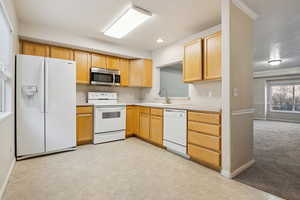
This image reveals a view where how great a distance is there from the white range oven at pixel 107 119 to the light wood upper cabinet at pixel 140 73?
880 mm

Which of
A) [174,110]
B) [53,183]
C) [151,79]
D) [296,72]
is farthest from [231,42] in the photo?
[296,72]

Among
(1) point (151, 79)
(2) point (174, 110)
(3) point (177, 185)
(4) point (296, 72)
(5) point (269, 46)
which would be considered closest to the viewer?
(3) point (177, 185)

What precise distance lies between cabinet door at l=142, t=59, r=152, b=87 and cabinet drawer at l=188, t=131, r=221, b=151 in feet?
7.31

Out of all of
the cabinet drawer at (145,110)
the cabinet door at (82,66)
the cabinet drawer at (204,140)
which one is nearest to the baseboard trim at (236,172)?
the cabinet drawer at (204,140)

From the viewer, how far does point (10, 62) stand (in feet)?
7.39

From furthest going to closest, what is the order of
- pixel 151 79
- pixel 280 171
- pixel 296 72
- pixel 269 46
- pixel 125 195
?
1. pixel 296 72
2. pixel 151 79
3. pixel 269 46
4. pixel 280 171
5. pixel 125 195

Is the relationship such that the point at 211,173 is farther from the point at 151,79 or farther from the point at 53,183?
the point at 151,79

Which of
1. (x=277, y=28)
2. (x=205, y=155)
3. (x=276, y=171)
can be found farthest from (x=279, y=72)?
(x=205, y=155)

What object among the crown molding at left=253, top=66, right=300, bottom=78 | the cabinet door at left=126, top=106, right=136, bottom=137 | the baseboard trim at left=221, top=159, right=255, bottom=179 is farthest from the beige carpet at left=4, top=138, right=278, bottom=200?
the crown molding at left=253, top=66, right=300, bottom=78

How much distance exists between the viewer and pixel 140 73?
4.45 metres

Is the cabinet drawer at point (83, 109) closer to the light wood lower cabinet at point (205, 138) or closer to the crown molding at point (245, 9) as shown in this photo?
the light wood lower cabinet at point (205, 138)

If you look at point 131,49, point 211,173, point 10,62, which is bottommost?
point 211,173

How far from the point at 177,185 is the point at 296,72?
7.80m

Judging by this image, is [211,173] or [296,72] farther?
[296,72]
